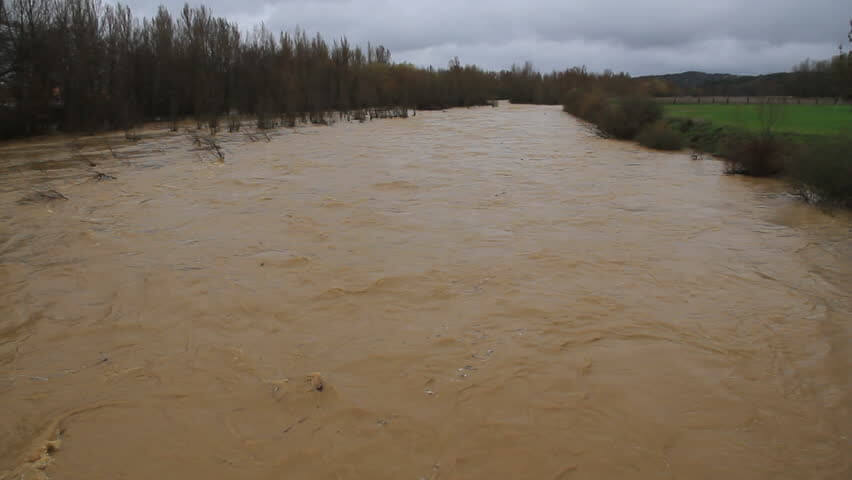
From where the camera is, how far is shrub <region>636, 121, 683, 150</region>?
1506cm

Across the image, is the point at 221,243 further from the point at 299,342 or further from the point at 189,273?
the point at 299,342

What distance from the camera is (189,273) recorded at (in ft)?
17.0

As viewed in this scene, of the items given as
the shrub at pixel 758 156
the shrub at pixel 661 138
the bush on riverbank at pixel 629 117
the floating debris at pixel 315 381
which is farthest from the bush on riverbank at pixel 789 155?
the floating debris at pixel 315 381

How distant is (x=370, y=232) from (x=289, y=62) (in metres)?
22.9

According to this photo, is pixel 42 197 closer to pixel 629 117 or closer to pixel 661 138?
pixel 661 138

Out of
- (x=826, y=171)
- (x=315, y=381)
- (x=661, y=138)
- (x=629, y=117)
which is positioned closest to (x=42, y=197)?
(x=315, y=381)

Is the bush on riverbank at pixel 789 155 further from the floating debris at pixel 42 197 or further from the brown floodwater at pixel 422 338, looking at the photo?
the floating debris at pixel 42 197

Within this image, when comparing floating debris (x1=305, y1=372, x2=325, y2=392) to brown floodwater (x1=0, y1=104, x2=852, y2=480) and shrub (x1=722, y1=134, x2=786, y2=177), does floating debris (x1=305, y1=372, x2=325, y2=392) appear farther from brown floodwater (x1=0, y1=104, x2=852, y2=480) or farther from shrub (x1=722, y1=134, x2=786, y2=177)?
shrub (x1=722, y1=134, x2=786, y2=177)

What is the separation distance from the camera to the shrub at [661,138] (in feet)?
49.4

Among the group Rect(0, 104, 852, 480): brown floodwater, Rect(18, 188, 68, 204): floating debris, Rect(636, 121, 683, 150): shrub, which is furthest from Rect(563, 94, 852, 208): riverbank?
Rect(18, 188, 68, 204): floating debris

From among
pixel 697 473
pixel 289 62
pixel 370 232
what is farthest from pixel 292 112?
pixel 697 473

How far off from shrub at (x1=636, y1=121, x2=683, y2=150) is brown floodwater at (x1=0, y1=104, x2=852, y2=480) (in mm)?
7115

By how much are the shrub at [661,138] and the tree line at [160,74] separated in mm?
13212

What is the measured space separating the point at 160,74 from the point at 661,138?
19.0 meters
